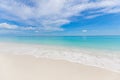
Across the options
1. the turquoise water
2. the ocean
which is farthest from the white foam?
the turquoise water

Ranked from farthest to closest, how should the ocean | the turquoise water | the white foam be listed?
the turquoise water, the ocean, the white foam

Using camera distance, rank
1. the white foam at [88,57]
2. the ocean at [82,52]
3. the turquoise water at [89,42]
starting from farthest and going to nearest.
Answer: the turquoise water at [89,42]
the ocean at [82,52]
the white foam at [88,57]

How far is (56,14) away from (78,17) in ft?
5.09

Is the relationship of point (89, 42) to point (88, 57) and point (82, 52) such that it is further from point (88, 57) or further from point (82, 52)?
point (88, 57)

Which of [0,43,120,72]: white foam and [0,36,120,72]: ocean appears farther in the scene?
[0,36,120,72]: ocean

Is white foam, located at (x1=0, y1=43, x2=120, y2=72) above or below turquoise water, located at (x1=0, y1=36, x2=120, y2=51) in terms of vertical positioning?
below

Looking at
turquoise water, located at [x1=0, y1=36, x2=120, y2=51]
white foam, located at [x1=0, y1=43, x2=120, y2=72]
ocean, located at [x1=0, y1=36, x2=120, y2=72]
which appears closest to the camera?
white foam, located at [x1=0, y1=43, x2=120, y2=72]

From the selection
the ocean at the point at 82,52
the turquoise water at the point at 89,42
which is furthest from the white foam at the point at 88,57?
the turquoise water at the point at 89,42

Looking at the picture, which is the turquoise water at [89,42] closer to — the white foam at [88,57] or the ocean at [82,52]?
the ocean at [82,52]

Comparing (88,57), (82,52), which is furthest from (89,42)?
(88,57)

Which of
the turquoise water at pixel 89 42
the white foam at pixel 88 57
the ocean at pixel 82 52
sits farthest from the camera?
the turquoise water at pixel 89 42

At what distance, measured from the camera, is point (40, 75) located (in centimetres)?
231

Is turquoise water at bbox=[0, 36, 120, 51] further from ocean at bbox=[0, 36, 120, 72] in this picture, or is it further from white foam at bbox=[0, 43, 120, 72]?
white foam at bbox=[0, 43, 120, 72]

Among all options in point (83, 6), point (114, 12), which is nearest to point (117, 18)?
point (114, 12)
